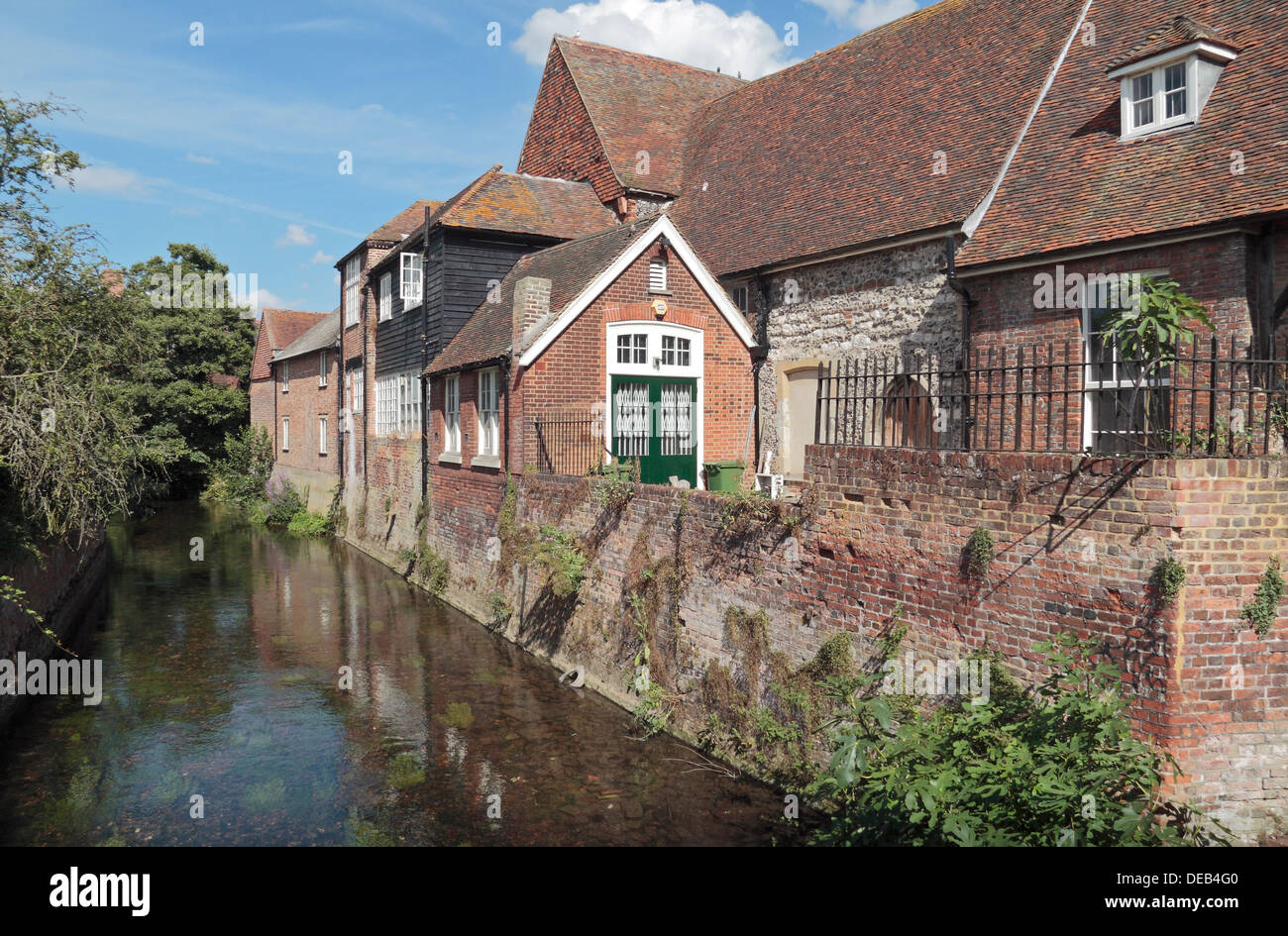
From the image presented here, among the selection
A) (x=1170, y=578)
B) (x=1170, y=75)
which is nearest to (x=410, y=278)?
(x=1170, y=75)

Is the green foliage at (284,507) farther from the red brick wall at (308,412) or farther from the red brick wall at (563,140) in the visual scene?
the red brick wall at (563,140)

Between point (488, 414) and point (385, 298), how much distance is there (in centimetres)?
939

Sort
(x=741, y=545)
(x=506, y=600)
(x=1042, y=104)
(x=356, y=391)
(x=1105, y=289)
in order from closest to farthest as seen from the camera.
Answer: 1. (x=741, y=545)
2. (x=1105, y=289)
3. (x=1042, y=104)
4. (x=506, y=600)
5. (x=356, y=391)

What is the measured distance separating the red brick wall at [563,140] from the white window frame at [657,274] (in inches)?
271

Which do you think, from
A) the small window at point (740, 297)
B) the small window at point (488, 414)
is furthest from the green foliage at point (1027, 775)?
the small window at point (740, 297)

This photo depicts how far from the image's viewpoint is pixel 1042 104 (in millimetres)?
14844

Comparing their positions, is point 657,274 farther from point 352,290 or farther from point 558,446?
point 352,290

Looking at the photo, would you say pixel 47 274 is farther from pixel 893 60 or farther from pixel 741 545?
pixel 893 60

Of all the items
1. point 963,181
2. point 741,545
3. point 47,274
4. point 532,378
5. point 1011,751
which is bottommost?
point 1011,751

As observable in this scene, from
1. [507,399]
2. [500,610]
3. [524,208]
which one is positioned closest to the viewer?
[507,399]

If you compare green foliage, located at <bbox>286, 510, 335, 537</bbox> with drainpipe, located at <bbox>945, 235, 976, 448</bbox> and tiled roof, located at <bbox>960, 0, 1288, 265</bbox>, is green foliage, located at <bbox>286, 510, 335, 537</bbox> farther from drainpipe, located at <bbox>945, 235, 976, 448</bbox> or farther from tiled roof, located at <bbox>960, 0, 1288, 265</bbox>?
tiled roof, located at <bbox>960, 0, 1288, 265</bbox>

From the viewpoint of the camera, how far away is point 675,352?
16984mm
